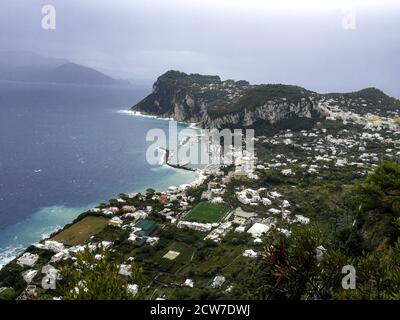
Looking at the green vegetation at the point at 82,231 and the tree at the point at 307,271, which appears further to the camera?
the green vegetation at the point at 82,231

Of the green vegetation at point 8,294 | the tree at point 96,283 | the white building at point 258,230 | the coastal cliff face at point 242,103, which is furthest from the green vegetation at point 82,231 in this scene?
the coastal cliff face at point 242,103

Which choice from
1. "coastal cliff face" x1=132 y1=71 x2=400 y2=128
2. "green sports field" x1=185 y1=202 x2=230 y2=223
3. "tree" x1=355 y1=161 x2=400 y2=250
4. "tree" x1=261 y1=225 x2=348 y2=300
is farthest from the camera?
"coastal cliff face" x1=132 y1=71 x2=400 y2=128

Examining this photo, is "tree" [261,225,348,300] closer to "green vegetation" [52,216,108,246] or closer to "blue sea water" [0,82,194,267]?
"green vegetation" [52,216,108,246]

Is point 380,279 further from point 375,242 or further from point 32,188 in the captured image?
point 32,188

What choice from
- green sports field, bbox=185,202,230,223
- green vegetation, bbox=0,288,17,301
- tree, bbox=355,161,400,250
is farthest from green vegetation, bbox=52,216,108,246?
tree, bbox=355,161,400,250

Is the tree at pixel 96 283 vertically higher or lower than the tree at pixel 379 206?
higher

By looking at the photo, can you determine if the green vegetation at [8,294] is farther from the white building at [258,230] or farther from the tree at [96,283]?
the tree at [96,283]
